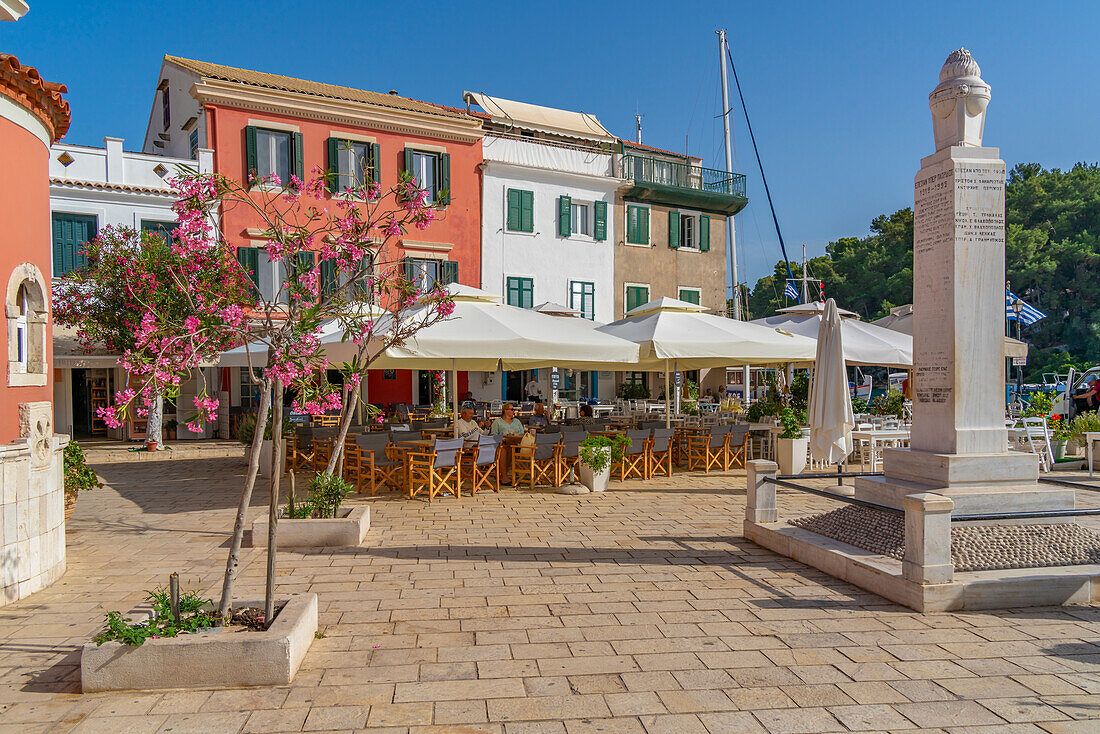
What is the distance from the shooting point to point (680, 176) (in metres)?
24.9

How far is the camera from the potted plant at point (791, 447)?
37.1 feet

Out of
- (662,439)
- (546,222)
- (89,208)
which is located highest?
(546,222)

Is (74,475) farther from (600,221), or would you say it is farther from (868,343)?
(600,221)

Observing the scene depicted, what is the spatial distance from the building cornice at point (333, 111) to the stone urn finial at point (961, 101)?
15792 mm

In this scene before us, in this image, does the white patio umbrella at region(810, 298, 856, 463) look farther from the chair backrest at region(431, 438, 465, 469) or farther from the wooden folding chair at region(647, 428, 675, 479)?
the chair backrest at region(431, 438, 465, 469)

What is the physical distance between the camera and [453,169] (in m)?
20.7

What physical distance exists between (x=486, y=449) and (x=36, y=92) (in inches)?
234

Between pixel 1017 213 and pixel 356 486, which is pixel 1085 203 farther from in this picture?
pixel 356 486

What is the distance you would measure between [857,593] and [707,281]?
67.4 ft

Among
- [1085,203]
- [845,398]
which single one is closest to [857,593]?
[845,398]

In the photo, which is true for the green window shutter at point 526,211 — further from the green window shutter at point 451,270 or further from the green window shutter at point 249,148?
the green window shutter at point 249,148

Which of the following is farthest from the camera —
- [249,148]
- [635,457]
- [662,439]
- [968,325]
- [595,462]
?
[249,148]

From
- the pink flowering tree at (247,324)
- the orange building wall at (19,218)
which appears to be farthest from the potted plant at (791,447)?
the orange building wall at (19,218)

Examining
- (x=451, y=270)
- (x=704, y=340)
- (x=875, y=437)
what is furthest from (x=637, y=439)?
(x=451, y=270)
